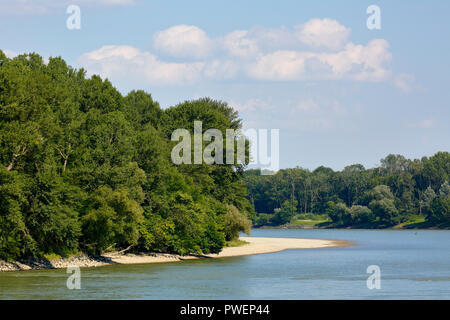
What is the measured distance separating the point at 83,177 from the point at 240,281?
2161 cm

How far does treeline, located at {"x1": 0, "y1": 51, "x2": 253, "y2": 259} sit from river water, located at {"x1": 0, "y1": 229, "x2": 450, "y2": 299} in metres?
3.60

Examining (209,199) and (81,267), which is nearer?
(81,267)

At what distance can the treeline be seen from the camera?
65.7m

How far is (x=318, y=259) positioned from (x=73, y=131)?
38.4 metres

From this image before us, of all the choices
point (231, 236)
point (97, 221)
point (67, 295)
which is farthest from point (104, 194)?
point (231, 236)

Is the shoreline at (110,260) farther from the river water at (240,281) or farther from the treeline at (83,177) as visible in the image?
the river water at (240,281)

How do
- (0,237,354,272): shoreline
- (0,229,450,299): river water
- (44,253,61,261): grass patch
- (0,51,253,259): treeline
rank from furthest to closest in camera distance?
1. (44,253,61,261): grass patch
2. (0,237,354,272): shoreline
3. (0,51,253,259): treeline
4. (0,229,450,299): river water

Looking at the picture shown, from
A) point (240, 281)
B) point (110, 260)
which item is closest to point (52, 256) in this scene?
point (110, 260)

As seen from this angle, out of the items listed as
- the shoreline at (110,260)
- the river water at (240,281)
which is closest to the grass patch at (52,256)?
the shoreline at (110,260)

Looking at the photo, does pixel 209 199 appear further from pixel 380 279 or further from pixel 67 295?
pixel 67 295

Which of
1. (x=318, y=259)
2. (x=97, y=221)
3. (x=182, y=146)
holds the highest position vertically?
(x=182, y=146)

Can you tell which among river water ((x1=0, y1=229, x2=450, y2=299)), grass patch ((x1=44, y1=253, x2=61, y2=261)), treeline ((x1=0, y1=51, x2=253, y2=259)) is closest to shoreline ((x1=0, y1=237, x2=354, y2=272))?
grass patch ((x1=44, y1=253, x2=61, y2=261))

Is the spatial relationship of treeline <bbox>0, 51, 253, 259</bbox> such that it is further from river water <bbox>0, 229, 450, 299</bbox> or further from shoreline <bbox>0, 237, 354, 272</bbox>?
river water <bbox>0, 229, 450, 299</bbox>

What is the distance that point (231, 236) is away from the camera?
10794 cm
